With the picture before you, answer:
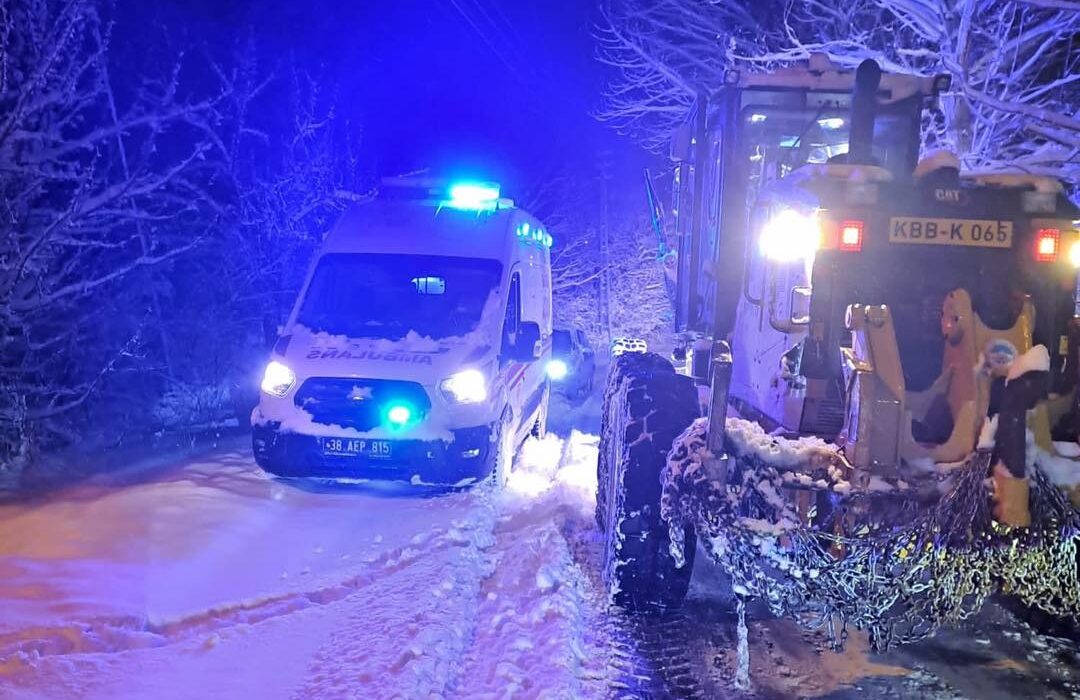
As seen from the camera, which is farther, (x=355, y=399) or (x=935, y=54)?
(x=935, y=54)

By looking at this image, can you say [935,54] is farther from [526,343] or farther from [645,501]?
[645,501]

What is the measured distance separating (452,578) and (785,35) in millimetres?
16010

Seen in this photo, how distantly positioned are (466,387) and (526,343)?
1062 mm

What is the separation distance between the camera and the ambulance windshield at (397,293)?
7602 mm

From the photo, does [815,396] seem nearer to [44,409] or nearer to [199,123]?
[44,409]

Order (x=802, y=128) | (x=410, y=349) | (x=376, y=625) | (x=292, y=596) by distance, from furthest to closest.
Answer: (x=410, y=349)
(x=802, y=128)
(x=292, y=596)
(x=376, y=625)

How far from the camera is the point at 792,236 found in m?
4.41

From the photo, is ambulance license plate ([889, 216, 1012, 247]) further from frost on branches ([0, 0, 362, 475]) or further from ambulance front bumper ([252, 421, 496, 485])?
frost on branches ([0, 0, 362, 475])

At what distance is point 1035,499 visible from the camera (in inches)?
143

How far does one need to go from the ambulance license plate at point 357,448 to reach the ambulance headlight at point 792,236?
3.65 m

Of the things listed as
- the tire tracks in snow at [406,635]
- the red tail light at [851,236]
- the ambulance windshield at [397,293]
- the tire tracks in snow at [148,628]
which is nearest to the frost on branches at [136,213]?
the ambulance windshield at [397,293]

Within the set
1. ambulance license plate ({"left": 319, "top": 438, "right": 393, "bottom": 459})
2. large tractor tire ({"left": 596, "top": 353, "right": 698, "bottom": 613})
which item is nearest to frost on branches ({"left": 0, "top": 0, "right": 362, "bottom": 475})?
ambulance license plate ({"left": 319, "top": 438, "right": 393, "bottom": 459})

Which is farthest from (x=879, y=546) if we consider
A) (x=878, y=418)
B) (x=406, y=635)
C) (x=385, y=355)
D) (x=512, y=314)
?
(x=512, y=314)

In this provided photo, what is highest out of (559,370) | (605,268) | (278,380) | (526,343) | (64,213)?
(605,268)
